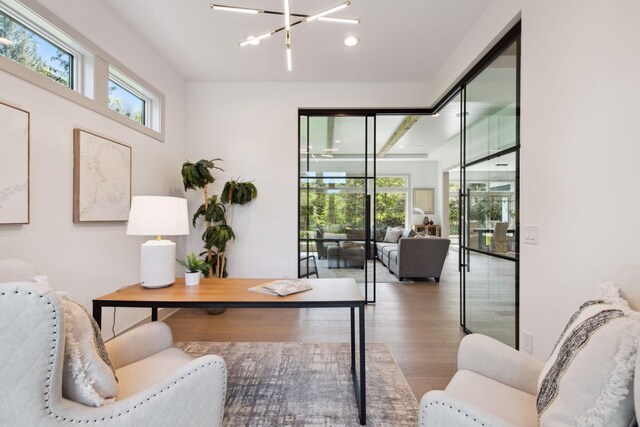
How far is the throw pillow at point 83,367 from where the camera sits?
0.94 metres

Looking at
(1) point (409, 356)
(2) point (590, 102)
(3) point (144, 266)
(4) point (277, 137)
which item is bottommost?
(1) point (409, 356)

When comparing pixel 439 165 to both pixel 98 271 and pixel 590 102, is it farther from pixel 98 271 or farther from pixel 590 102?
pixel 98 271

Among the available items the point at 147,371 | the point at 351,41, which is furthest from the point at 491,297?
the point at 351,41

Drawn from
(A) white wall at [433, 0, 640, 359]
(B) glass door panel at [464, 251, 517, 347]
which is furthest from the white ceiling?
(B) glass door panel at [464, 251, 517, 347]

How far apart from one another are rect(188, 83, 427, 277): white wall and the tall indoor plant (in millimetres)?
235

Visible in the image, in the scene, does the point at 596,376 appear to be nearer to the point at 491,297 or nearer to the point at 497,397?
the point at 497,397

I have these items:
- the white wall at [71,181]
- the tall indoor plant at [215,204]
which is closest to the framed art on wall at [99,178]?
the white wall at [71,181]

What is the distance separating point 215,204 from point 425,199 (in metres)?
7.52

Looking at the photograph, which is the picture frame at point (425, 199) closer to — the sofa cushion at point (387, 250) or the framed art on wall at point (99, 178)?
the sofa cushion at point (387, 250)

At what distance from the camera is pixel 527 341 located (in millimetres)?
2107

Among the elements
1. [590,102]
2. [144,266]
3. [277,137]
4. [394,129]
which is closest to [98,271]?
[144,266]

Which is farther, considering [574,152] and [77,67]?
[77,67]

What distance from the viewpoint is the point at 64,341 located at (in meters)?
0.88

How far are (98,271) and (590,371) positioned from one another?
3161 mm
